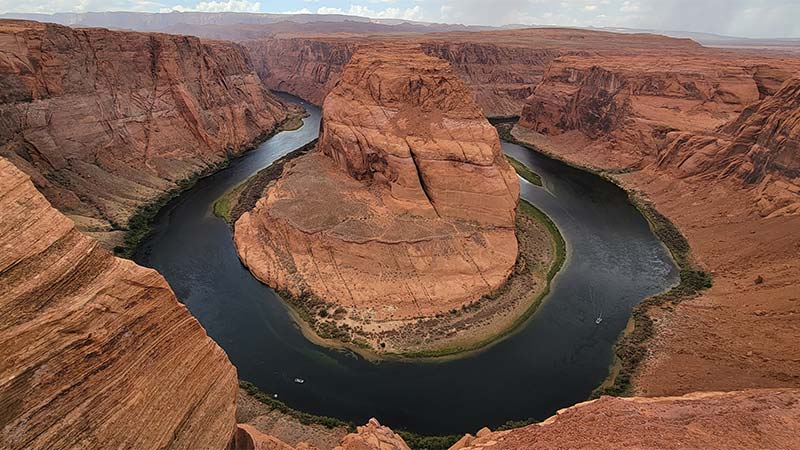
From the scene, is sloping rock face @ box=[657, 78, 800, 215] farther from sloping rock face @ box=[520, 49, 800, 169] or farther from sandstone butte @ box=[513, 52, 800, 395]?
sloping rock face @ box=[520, 49, 800, 169]

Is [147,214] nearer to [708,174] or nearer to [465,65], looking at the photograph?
[708,174]

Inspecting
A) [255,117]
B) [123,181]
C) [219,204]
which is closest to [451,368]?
[219,204]

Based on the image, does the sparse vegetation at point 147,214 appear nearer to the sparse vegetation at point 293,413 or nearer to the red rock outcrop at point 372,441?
the sparse vegetation at point 293,413

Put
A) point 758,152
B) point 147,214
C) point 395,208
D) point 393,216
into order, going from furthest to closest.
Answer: point 147,214, point 758,152, point 395,208, point 393,216

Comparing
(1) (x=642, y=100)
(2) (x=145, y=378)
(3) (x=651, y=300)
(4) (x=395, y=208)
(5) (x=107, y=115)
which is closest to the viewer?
(2) (x=145, y=378)

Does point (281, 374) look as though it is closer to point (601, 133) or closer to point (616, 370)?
point (616, 370)

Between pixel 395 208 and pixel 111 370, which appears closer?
pixel 111 370

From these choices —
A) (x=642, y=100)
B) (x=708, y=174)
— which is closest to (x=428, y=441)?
(x=708, y=174)

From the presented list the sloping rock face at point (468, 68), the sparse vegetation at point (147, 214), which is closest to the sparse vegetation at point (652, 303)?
the sparse vegetation at point (147, 214)
